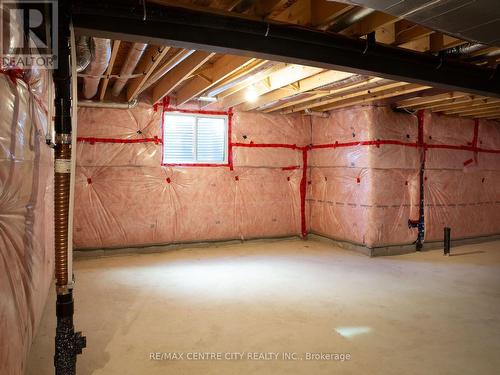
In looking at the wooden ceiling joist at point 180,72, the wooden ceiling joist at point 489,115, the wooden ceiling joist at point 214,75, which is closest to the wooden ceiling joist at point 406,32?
the wooden ceiling joist at point 214,75

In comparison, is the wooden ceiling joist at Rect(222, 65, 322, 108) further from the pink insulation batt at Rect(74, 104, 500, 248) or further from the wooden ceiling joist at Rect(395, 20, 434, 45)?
the pink insulation batt at Rect(74, 104, 500, 248)

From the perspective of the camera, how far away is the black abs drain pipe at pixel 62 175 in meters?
1.62

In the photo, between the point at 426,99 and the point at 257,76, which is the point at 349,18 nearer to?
the point at 257,76

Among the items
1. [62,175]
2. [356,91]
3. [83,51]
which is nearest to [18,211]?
[62,175]

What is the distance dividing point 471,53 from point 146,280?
3500mm

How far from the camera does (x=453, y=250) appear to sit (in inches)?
200

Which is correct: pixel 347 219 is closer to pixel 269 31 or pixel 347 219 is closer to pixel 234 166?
pixel 234 166

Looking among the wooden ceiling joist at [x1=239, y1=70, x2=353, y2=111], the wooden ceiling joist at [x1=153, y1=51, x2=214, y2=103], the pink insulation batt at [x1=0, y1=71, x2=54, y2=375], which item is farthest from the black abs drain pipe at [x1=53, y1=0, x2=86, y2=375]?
the wooden ceiling joist at [x1=239, y1=70, x2=353, y2=111]

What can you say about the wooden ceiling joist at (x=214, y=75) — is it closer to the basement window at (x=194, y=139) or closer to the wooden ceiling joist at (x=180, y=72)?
the wooden ceiling joist at (x=180, y=72)

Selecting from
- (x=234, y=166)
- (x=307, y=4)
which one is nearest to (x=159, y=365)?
(x=307, y=4)

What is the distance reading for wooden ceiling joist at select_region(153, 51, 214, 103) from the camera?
9.49 feet

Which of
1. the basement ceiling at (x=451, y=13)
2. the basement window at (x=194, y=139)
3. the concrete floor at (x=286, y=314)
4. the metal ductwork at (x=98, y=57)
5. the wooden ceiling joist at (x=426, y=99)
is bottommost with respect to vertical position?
the concrete floor at (x=286, y=314)

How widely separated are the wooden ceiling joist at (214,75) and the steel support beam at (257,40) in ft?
2.85

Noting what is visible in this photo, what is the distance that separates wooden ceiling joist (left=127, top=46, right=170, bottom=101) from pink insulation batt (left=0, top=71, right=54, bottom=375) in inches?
36.9
